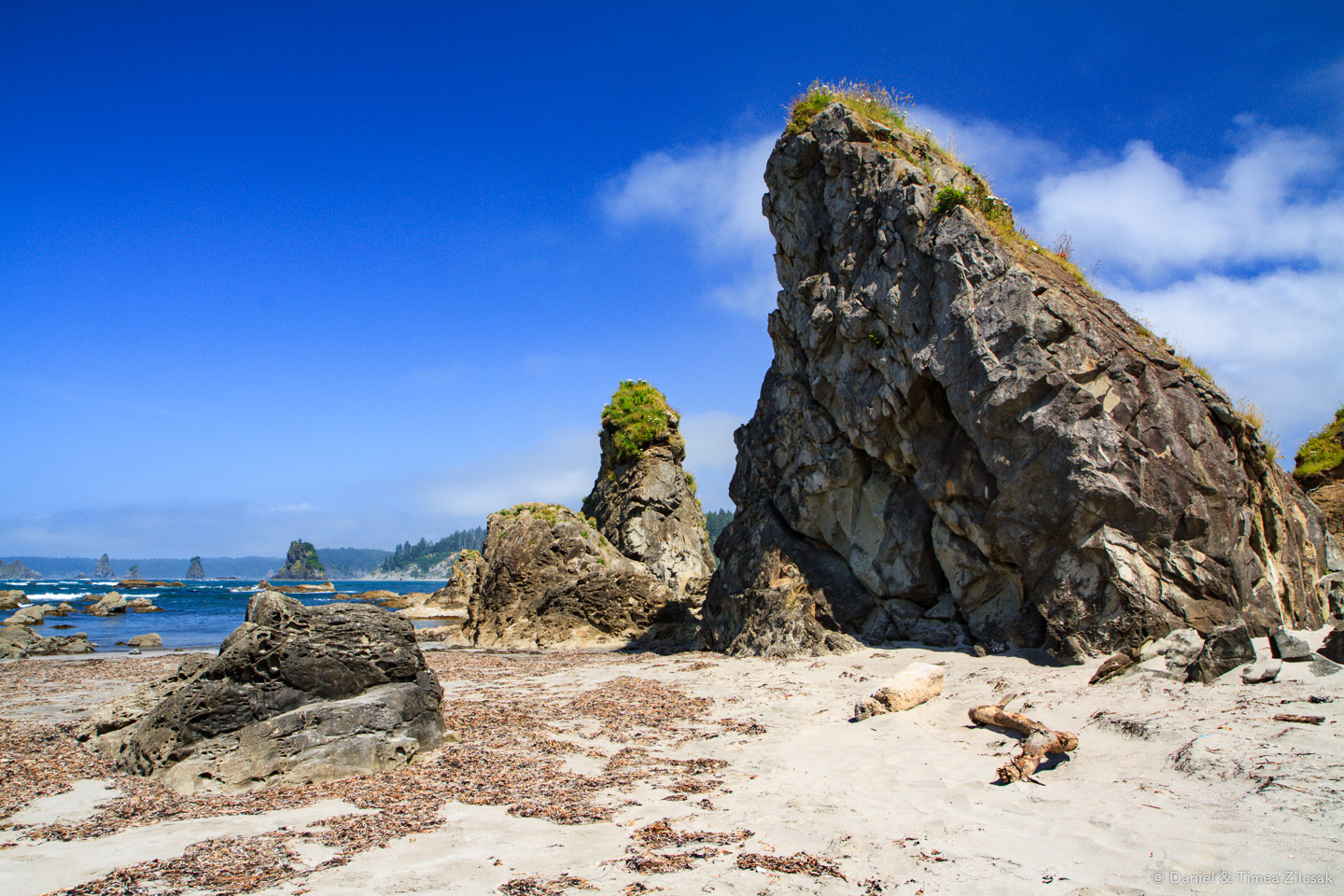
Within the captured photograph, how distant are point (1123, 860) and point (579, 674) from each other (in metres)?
11.3

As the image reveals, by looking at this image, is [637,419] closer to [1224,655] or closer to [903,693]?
[903,693]

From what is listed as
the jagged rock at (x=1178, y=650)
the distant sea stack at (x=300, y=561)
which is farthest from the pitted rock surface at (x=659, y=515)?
the distant sea stack at (x=300, y=561)

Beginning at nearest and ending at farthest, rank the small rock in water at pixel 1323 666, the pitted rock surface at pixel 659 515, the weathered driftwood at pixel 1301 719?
the weathered driftwood at pixel 1301 719 → the small rock in water at pixel 1323 666 → the pitted rock surface at pixel 659 515

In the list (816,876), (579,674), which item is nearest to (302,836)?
(816,876)

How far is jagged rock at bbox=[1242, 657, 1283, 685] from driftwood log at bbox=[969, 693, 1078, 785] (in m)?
2.32

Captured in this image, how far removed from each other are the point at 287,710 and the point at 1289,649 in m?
11.3

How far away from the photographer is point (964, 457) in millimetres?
13812

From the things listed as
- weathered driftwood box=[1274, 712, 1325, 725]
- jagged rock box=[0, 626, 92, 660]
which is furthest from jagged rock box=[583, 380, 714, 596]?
weathered driftwood box=[1274, 712, 1325, 725]

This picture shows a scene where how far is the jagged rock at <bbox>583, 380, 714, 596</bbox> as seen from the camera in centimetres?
3141

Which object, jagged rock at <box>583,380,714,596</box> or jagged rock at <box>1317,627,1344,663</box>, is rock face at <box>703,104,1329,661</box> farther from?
jagged rock at <box>583,380,714,596</box>

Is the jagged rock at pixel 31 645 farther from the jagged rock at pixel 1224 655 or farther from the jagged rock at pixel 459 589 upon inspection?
the jagged rock at pixel 1224 655

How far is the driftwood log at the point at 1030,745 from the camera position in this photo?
6.35 meters

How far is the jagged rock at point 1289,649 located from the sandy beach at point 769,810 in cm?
27

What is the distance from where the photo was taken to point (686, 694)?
1177 centimetres
